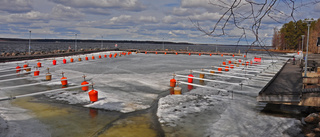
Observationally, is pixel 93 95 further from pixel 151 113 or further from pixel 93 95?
pixel 151 113

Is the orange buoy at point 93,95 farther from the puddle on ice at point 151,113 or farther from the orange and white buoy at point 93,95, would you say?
the puddle on ice at point 151,113

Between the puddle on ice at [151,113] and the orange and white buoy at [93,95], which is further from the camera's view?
the orange and white buoy at [93,95]

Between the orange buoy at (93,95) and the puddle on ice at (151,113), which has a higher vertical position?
the orange buoy at (93,95)

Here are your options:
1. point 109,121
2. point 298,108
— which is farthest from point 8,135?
point 298,108

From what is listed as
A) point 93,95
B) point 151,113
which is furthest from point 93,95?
point 151,113

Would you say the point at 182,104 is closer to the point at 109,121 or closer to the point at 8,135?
the point at 109,121

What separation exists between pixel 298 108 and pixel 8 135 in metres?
13.4

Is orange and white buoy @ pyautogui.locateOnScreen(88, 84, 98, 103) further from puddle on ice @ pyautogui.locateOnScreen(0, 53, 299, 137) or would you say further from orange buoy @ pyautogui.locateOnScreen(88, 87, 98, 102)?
puddle on ice @ pyautogui.locateOnScreen(0, 53, 299, 137)

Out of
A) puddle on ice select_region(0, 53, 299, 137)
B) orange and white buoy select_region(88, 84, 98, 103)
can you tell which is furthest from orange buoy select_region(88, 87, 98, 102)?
puddle on ice select_region(0, 53, 299, 137)

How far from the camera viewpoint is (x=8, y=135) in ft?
25.1

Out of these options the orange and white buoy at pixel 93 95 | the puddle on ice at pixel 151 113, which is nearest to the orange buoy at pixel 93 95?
the orange and white buoy at pixel 93 95

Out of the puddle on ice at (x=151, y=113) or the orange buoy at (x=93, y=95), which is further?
the orange buoy at (x=93, y=95)

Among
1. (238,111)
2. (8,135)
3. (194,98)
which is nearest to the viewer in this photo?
(8,135)

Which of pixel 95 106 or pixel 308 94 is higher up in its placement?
pixel 308 94
